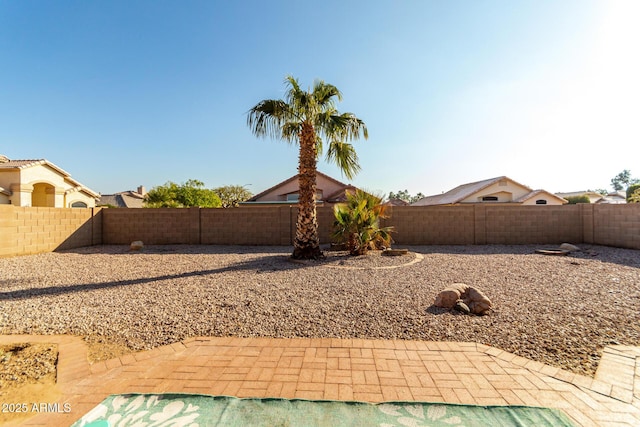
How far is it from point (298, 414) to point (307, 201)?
6874mm

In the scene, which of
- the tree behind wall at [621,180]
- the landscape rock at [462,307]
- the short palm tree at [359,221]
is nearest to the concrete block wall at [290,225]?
the short palm tree at [359,221]

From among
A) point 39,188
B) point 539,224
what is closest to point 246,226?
point 539,224

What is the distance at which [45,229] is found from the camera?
11.0 m

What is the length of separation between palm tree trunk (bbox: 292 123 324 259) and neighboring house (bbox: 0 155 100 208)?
75.4 feet

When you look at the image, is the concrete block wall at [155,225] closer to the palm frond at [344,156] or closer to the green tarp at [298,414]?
the palm frond at [344,156]

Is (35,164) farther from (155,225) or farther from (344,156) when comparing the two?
(344,156)

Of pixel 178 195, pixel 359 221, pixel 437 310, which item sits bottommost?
pixel 437 310

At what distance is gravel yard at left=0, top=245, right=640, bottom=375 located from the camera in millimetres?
3643

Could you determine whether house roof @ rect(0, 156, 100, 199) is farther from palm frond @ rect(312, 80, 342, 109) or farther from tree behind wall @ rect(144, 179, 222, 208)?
palm frond @ rect(312, 80, 342, 109)

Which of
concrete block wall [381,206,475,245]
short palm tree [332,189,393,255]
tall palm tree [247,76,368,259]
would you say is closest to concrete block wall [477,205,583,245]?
concrete block wall [381,206,475,245]

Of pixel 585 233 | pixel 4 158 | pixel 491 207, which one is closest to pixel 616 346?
pixel 491 207

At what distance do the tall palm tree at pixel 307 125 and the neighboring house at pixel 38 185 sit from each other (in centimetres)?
2219

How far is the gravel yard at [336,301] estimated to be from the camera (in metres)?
3.64

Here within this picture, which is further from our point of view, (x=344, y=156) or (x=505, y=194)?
(x=505, y=194)
